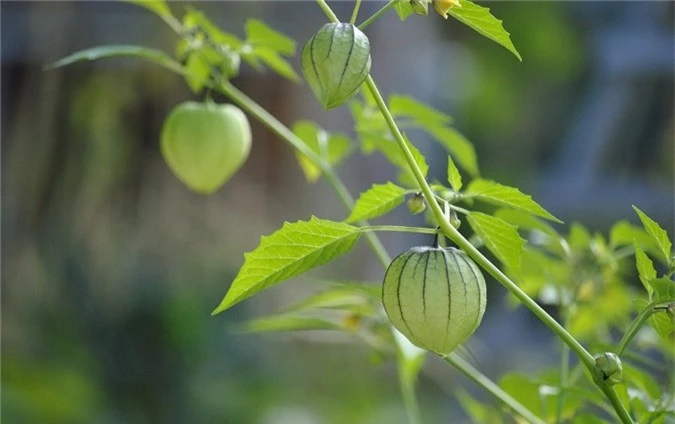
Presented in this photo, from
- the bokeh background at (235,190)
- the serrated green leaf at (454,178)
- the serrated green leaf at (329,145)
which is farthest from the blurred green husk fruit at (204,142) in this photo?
the bokeh background at (235,190)

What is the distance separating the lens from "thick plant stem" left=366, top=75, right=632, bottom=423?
35cm

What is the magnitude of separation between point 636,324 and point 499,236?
0.07 metres

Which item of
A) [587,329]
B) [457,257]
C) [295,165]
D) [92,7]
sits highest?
[92,7]

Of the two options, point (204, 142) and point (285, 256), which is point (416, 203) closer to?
point (285, 256)

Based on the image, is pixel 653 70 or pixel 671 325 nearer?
pixel 671 325

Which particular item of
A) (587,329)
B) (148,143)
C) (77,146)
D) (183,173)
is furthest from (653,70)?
(183,173)

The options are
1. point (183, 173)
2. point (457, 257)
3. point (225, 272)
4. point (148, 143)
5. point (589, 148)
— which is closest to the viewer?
point (457, 257)

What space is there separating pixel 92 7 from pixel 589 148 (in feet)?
4.17

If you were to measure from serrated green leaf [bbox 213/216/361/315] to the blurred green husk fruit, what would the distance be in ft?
Result: 0.85

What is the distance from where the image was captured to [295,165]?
2299mm

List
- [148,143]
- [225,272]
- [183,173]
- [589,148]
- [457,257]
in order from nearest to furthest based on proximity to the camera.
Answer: [457,257]
[183,173]
[225,272]
[148,143]
[589,148]

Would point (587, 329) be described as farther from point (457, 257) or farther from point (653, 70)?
point (653, 70)

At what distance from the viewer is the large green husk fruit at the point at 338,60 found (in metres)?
0.35

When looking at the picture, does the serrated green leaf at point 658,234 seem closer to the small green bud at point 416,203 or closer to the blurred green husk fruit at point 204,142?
the small green bud at point 416,203
